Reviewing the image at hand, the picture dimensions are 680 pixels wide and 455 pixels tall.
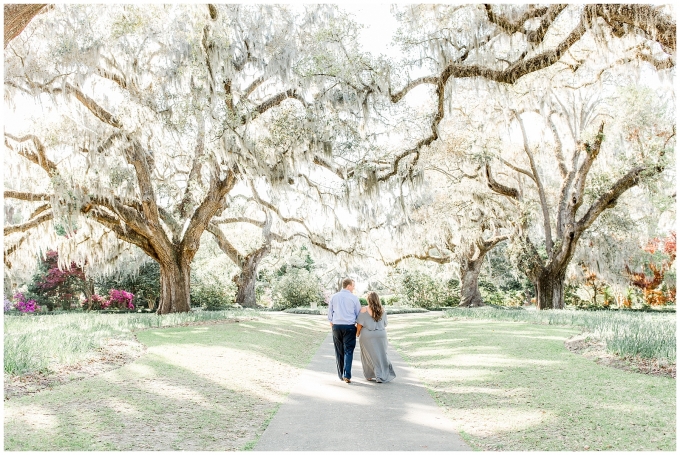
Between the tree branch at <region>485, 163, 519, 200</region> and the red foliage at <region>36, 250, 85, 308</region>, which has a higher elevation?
the tree branch at <region>485, 163, 519, 200</region>

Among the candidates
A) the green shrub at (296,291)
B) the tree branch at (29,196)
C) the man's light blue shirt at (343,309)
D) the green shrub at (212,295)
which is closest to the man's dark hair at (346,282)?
the man's light blue shirt at (343,309)

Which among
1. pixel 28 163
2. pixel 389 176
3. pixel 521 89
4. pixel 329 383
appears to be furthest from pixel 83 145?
pixel 521 89

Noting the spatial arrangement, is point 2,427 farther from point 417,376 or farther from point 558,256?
point 558,256

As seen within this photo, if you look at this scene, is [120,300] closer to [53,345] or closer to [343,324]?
[53,345]

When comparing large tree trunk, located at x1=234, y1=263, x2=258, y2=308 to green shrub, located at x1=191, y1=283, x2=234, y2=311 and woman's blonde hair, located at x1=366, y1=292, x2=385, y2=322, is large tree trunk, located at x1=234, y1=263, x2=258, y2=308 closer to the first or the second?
green shrub, located at x1=191, y1=283, x2=234, y2=311

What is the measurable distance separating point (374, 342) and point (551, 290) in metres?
14.1

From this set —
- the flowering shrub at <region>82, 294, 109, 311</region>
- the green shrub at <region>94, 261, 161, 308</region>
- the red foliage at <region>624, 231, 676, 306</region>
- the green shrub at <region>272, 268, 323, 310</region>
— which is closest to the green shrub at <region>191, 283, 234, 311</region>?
the green shrub at <region>94, 261, 161, 308</region>

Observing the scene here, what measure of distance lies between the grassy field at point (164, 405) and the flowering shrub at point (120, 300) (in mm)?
16203

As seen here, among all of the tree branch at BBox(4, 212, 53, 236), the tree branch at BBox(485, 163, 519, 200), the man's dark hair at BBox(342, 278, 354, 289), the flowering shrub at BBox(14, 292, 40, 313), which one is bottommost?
the flowering shrub at BBox(14, 292, 40, 313)

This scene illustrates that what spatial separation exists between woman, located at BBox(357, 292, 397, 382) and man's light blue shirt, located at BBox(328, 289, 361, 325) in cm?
20

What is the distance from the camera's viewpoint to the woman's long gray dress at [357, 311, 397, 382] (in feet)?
24.6

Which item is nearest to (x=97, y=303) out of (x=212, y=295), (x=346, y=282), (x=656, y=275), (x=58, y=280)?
(x=58, y=280)

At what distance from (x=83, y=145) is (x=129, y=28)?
14.0 feet

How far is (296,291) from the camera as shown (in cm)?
2984
